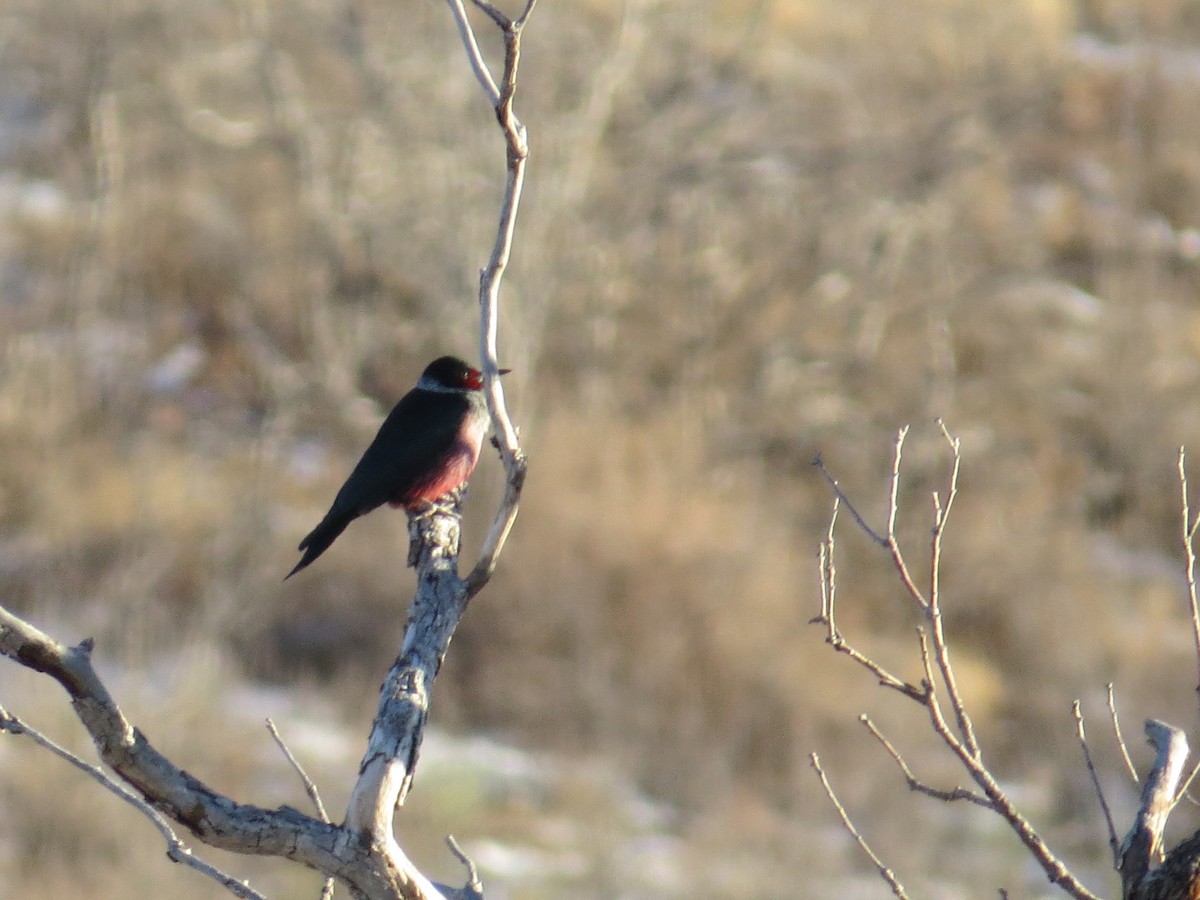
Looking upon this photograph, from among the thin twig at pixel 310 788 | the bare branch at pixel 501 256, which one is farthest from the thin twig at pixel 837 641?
the thin twig at pixel 310 788

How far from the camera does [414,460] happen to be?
16.5 ft

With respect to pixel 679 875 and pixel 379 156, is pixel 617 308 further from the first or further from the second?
pixel 679 875

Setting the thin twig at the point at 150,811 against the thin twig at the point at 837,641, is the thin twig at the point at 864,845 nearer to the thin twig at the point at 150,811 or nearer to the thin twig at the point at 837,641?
the thin twig at the point at 837,641

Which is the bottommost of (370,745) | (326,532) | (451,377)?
(370,745)

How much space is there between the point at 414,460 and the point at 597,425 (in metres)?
7.96

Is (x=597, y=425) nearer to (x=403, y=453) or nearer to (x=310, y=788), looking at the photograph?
(x=403, y=453)

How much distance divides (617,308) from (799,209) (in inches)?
85.3

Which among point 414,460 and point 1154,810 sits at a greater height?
point 414,460

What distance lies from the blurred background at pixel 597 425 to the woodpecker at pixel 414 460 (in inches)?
127

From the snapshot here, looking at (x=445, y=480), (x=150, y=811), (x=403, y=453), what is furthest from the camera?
(x=403, y=453)

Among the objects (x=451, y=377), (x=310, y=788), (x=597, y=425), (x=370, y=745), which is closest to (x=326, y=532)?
(x=451, y=377)

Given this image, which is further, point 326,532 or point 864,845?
point 326,532

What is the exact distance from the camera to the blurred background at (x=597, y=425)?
9.68m

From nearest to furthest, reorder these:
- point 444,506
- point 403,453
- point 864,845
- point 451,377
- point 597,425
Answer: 1. point 864,845
2. point 444,506
3. point 403,453
4. point 451,377
5. point 597,425
